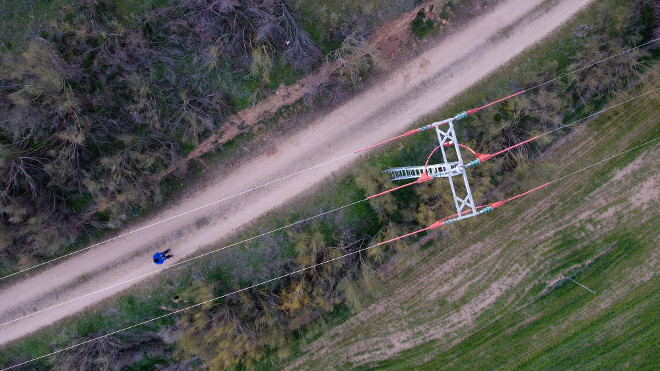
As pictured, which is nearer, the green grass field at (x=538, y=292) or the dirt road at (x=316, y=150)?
the dirt road at (x=316, y=150)

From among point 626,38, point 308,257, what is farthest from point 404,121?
point 626,38

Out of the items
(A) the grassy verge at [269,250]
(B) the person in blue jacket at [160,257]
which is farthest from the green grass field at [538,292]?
(B) the person in blue jacket at [160,257]

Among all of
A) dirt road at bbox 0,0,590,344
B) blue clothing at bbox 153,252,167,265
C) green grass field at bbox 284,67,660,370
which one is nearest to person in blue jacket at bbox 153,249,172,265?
blue clothing at bbox 153,252,167,265

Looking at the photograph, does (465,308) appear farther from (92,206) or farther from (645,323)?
(92,206)

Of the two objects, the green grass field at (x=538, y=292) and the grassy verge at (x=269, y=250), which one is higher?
the grassy verge at (x=269, y=250)

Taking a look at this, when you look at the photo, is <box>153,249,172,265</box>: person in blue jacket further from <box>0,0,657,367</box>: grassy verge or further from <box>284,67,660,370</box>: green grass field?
<box>284,67,660,370</box>: green grass field

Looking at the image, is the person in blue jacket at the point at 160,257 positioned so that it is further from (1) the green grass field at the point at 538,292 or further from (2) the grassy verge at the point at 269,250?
(1) the green grass field at the point at 538,292

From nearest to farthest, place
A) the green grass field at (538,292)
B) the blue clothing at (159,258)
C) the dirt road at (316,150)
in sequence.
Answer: the blue clothing at (159,258)
the dirt road at (316,150)
the green grass field at (538,292)

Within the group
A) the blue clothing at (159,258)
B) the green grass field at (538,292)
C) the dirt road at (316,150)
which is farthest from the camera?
the green grass field at (538,292)

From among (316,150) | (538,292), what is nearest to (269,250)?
(316,150)
